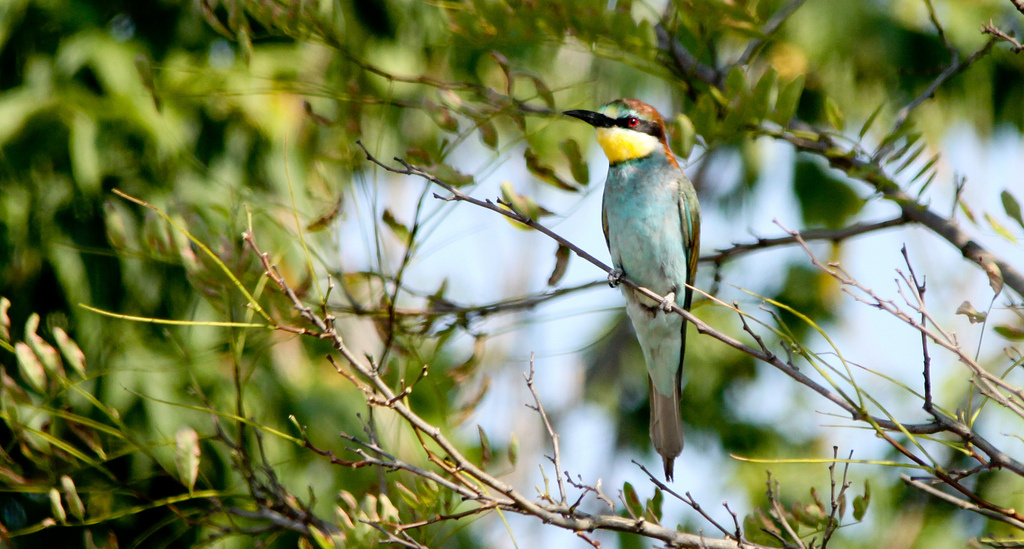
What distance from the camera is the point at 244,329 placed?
213 cm

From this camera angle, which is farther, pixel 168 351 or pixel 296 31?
pixel 168 351

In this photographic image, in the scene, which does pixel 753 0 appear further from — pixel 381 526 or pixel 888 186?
pixel 381 526

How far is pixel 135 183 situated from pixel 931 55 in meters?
3.82

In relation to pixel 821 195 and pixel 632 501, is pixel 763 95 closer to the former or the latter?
pixel 632 501

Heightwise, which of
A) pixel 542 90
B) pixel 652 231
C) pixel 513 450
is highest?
pixel 542 90

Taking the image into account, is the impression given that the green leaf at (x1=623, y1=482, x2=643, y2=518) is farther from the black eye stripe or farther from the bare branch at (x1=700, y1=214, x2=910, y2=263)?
the black eye stripe

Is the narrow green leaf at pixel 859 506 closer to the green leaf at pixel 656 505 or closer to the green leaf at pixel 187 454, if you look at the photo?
the green leaf at pixel 656 505

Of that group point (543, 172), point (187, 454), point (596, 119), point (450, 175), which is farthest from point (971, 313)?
point (596, 119)

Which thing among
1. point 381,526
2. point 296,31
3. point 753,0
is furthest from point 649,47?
point 381,526

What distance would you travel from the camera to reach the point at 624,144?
122 inches

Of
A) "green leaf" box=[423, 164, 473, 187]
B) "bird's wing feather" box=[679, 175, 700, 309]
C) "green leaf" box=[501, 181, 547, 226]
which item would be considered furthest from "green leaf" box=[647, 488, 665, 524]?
"bird's wing feather" box=[679, 175, 700, 309]

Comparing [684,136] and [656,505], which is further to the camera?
[684,136]

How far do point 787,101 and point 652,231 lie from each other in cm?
82

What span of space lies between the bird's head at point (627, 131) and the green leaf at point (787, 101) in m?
0.88
